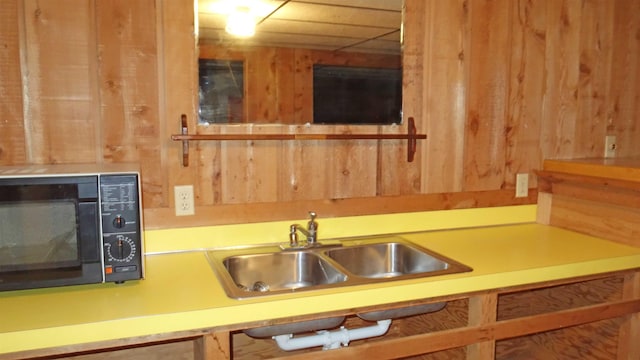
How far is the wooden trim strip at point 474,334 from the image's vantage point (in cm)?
136

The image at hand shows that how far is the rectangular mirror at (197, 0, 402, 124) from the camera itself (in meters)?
1.70

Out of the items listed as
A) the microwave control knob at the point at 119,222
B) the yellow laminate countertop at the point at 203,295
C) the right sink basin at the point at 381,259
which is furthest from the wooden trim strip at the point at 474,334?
the microwave control knob at the point at 119,222

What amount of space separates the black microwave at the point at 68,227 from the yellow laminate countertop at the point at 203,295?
0.06 m

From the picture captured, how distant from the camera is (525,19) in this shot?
2.14m

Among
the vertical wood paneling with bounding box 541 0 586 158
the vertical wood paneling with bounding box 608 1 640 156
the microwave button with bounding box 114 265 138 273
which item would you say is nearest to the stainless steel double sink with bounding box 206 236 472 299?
the microwave button with bounding box 114 265 138 273

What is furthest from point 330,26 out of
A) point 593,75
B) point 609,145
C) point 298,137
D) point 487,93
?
point 609,145

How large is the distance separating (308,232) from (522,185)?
1.10 m

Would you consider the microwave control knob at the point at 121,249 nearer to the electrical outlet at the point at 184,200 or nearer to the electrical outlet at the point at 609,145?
the electrical outlet at the point at 184,200

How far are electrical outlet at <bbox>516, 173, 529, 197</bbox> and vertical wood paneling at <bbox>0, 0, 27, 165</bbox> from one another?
201 cm

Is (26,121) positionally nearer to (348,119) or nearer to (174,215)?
(174,215)

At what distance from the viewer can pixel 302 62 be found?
183cm

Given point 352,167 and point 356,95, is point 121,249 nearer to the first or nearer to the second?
point 352,167

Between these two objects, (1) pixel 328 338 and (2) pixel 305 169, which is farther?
(2) pixel 305 169

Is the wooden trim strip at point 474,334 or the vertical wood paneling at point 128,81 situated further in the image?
the vertical wood paneling at point 128,81
